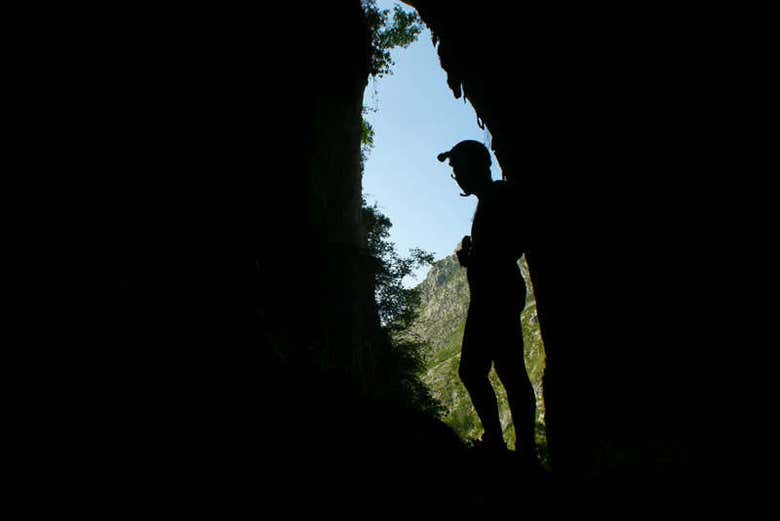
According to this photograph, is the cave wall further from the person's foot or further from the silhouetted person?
the person's foot

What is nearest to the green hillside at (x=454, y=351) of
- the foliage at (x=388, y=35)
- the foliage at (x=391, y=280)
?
the foliage at (x=391, y=280)

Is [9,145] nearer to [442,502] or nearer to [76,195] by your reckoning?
[76,195]

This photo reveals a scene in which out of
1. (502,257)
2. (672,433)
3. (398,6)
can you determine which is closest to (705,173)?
(502,257)

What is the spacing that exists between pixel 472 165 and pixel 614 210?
137cm

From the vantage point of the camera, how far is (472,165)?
3762mm

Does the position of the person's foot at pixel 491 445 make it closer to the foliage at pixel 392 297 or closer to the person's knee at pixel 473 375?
the person's knee at pixel 473 375

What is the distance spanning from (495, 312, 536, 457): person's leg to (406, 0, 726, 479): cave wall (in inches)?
20.9

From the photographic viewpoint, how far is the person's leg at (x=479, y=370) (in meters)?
3.51

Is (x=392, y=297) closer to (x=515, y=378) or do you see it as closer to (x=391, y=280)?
(x=391, y=280)

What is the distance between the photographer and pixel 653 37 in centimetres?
275

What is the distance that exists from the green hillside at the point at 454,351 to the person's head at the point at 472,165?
173 inches

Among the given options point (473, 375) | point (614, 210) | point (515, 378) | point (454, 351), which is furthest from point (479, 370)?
point (454, 351)

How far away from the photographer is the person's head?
3.75 metres

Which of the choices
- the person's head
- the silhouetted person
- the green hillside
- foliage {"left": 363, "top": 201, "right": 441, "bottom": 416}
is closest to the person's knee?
the silhouetted person
